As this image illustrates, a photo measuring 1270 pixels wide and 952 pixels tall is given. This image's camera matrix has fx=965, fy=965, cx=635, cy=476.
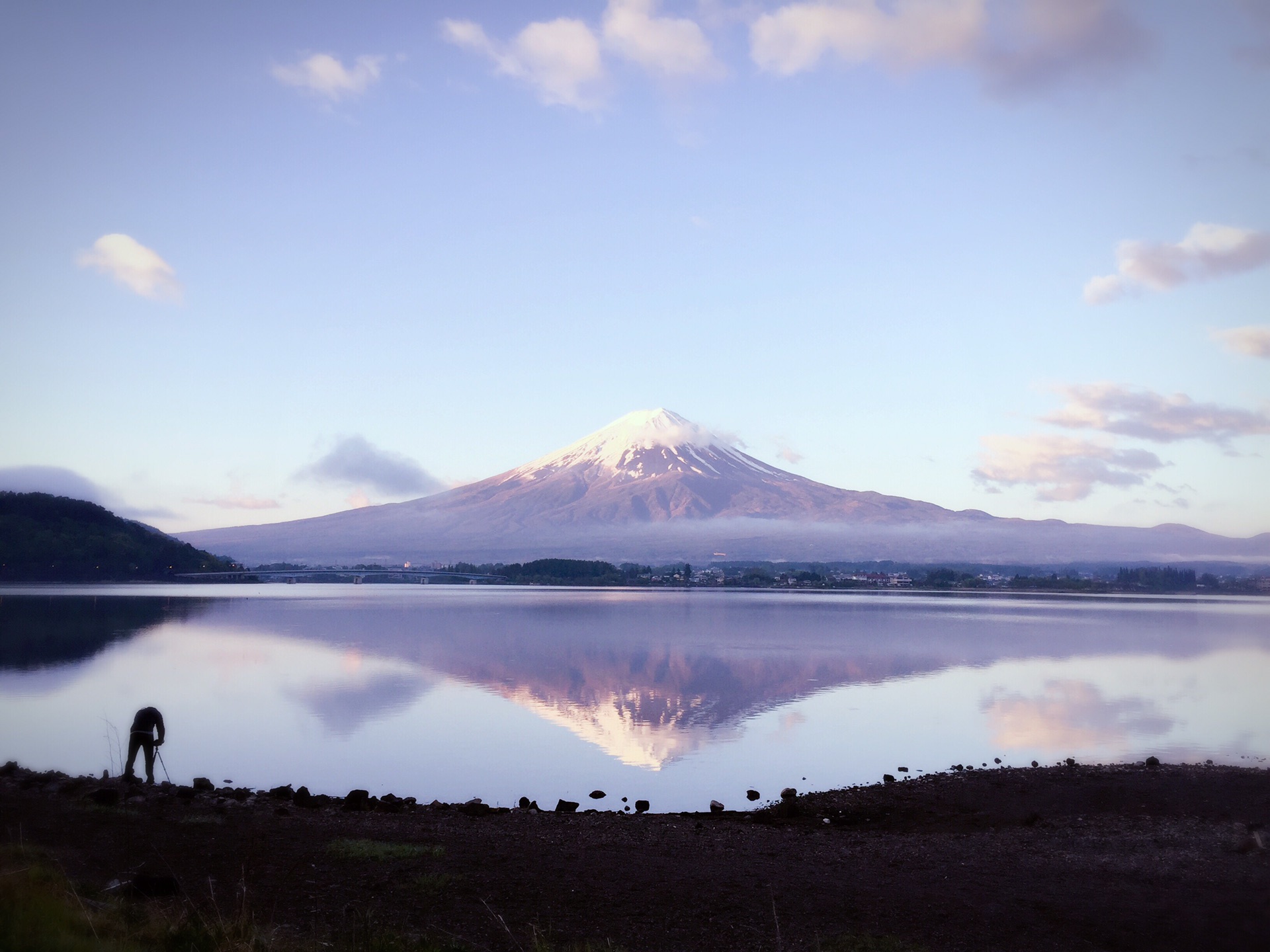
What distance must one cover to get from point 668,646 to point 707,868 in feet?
73.7

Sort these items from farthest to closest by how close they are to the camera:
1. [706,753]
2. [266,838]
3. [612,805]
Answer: [706,753] < [612,805] < [266,838]

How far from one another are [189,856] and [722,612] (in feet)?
151

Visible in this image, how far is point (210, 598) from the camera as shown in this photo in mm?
62062

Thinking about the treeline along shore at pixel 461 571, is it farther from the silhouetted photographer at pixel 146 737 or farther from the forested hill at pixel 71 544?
the silhouetted photographer at pixel 146 737

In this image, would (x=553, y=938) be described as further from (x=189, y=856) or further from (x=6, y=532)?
(x=6, y=532)

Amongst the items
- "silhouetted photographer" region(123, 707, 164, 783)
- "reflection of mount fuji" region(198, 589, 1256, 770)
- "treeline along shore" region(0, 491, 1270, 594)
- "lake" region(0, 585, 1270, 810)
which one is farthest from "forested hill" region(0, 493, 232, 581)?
"silhouetted photographer" region(123, 707, 164, 783)

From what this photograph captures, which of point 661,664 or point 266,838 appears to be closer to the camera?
point 266,838

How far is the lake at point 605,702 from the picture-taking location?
11.5 m

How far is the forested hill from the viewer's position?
2904 inches

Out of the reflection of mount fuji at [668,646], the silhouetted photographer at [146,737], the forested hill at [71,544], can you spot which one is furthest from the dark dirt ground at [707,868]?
the forested hill at [71,544]

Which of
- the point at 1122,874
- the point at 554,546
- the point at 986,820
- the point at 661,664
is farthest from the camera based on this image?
the point at 554,546

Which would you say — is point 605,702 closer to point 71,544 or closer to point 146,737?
point 146,737

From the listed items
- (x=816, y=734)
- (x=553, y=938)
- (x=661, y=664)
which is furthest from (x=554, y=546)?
(x=553, y=938)

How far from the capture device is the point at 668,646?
1139 inches
